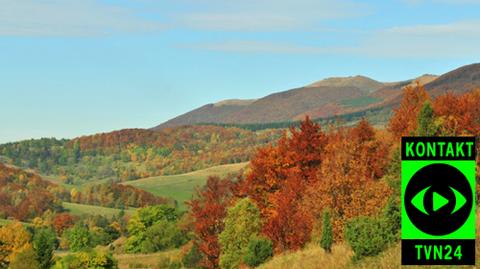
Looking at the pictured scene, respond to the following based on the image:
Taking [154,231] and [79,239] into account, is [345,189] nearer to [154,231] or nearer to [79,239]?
[154,231]

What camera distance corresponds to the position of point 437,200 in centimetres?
780

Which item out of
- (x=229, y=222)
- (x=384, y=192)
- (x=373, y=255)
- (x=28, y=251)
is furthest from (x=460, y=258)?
(x=28, y=251)

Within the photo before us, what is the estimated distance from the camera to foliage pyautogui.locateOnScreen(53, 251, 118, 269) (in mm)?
114562

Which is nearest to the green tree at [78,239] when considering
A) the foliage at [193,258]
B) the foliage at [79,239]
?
the foliage at [79,239]

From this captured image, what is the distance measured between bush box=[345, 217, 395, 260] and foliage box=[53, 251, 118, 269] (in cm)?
8868

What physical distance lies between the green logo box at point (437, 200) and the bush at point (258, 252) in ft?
170

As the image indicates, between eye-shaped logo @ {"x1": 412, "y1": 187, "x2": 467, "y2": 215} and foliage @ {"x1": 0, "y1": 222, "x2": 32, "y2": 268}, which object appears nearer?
eye-shaped logo @ {"x1": 412, "y1": 187, "x2": 467, "y2": 215}

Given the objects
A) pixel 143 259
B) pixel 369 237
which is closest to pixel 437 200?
pixel 369 237

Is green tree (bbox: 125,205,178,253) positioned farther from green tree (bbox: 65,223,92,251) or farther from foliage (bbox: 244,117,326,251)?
foliage (bbox: 244,117,326,251)

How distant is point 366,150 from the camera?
63.2 meters

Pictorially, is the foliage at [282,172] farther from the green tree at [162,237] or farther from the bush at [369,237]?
the green tree at [162,237]

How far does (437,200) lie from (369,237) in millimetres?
24113

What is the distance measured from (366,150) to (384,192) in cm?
1061

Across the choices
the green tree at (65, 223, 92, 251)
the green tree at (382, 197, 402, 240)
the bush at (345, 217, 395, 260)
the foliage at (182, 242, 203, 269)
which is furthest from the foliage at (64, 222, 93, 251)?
the green tree at (382, 197, 402, 240)
